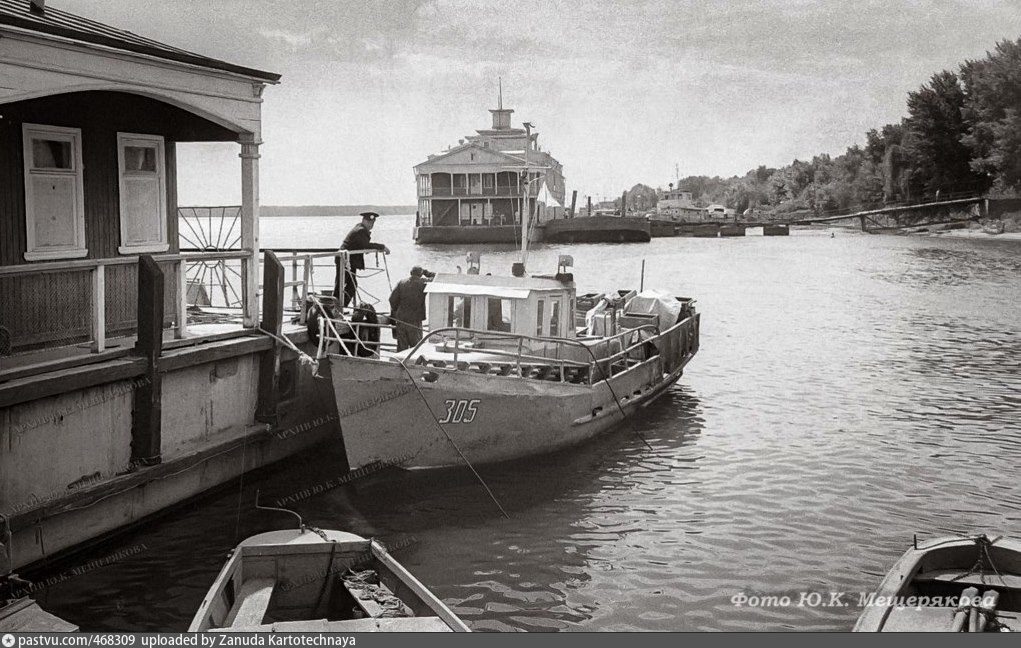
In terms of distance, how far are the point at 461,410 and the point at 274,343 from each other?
2460 mm

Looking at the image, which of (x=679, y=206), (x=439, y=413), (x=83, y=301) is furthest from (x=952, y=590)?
(x=679, y=206)

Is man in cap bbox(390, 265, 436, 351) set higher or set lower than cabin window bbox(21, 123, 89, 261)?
lower

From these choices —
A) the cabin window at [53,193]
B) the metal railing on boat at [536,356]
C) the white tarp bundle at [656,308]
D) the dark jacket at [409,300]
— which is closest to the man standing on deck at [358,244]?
the dark jacket at [409,300]

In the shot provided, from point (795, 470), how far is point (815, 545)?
2904 mm

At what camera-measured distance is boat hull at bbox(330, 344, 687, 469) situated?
11.8 metres

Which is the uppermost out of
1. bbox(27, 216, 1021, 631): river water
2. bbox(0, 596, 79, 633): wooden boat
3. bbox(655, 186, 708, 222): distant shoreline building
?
bbox(655, 186, 708, 222): distant shoreline building

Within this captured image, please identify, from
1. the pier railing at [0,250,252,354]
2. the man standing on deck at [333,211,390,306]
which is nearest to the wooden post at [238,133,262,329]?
the pier railing at [0,250,252,354]

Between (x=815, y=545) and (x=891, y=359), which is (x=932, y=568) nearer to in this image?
(x=815, y=545)

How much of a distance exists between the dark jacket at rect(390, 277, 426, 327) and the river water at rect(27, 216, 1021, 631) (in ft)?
8.55

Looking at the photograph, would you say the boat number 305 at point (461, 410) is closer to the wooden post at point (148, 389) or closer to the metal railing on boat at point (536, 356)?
the metal railing on boat at point (536, 356)

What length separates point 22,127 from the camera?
10219mm

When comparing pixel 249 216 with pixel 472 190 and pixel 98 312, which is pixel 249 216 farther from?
pixel 472 190

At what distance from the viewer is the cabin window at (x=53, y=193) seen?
34.0 ft

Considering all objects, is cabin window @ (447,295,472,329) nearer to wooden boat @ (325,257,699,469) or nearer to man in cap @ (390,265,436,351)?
wooden boat @ (325,257,699,469)
